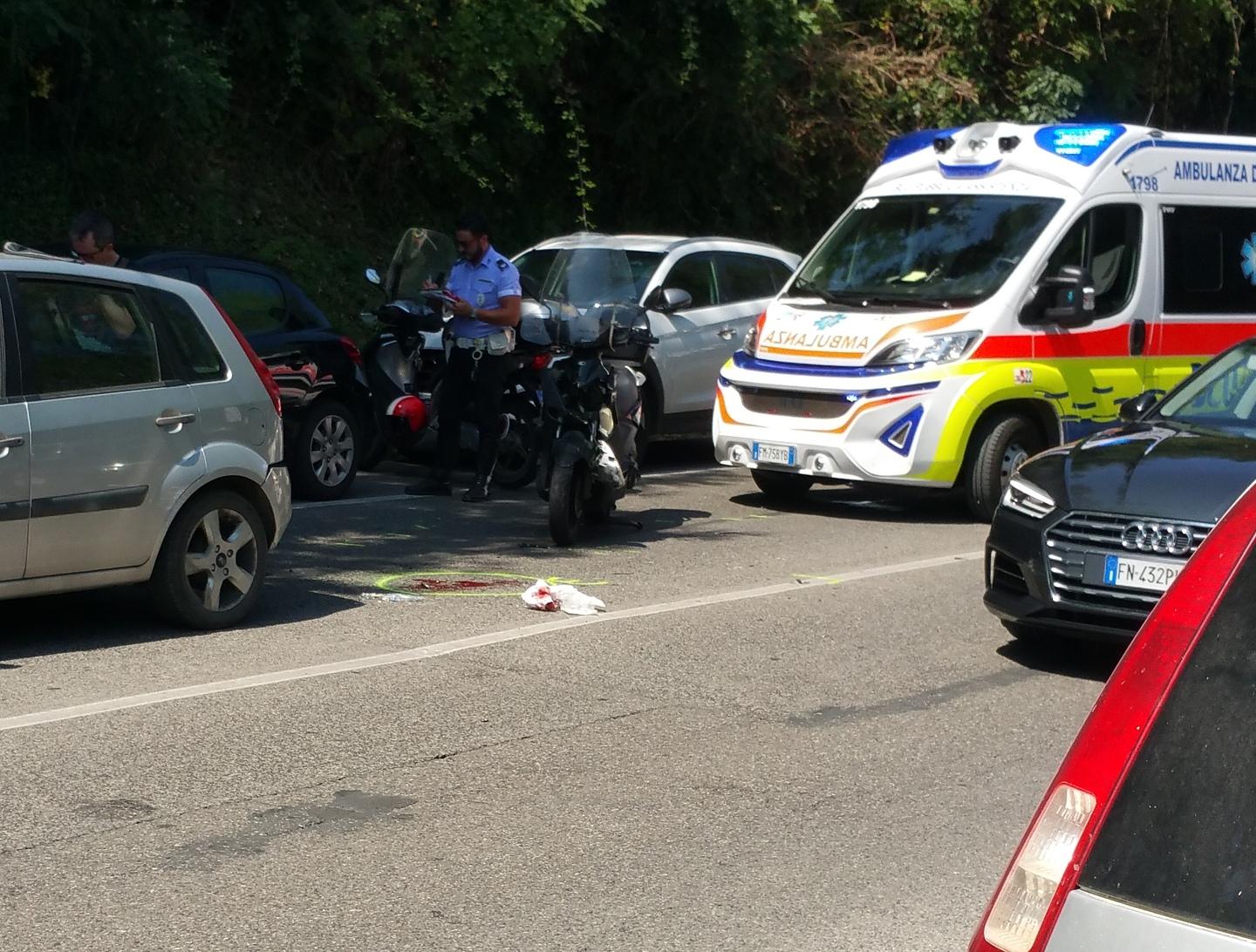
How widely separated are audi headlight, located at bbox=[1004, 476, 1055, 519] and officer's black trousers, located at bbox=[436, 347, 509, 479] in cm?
482

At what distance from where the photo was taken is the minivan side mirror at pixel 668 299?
13508 millimetres

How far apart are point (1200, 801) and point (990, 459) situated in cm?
968

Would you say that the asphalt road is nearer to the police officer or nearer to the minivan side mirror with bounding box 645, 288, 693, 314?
the police officer

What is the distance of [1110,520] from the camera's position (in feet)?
23.6

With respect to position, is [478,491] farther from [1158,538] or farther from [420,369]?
[1158,538]

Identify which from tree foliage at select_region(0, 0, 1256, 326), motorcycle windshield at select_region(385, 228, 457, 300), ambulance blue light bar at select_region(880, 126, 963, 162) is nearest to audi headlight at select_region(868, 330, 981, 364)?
ambulance blue light bar at select_region(880, 126, 963, 162)

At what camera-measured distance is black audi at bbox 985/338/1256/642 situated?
702 cm

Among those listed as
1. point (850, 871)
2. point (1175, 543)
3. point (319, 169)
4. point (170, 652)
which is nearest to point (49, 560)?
point (170, 652)

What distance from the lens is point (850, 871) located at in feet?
16.4

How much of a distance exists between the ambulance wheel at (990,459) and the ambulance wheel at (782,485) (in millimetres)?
1239

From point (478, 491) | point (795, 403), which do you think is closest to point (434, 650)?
point (478, 491)

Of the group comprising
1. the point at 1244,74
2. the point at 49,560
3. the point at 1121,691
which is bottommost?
the point at 49,560

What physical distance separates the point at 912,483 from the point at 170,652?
18.6 feet

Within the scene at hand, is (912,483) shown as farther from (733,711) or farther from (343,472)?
(733,711)
